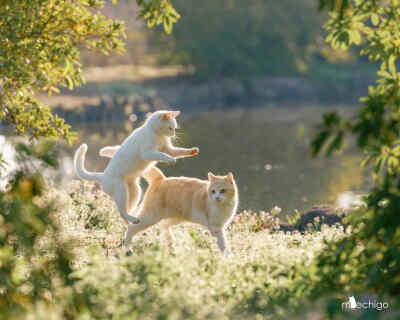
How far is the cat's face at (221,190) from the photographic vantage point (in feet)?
22.8

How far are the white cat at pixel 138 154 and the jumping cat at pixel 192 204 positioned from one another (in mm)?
233

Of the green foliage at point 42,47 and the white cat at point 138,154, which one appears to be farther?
the white cat at point 138,154

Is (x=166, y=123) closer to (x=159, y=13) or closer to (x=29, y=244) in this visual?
(x=159, y=13)

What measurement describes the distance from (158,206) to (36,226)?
3.26 meters

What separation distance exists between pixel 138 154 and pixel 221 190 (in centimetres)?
103

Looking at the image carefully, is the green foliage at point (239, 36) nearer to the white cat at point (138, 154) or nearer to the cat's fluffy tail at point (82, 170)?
the cat's fluffy tail at point (82, 170)

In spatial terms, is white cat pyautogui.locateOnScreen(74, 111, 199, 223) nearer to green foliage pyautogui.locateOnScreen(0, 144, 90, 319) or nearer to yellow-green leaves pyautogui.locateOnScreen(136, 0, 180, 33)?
yellow-green leaves pyautogui.locateOnScreen(136, 0, 180, 33)

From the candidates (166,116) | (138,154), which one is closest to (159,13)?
(166,116)

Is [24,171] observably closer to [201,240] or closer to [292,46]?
[201,240]

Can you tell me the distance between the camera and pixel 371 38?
5352 mm

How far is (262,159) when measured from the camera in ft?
70.7

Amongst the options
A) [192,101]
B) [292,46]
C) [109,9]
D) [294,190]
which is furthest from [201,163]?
[109,9]
